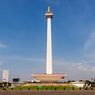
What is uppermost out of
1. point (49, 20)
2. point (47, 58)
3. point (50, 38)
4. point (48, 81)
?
point (49, 20)

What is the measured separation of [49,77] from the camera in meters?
74.9

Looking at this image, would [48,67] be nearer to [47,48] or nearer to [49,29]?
[47,48]

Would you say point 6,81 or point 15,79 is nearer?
point 6,81

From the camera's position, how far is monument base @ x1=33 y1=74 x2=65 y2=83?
75.0m

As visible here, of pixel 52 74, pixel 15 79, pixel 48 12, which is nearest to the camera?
pixel 52 74

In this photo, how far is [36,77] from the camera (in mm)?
78062

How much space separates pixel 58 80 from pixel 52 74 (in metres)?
3.28

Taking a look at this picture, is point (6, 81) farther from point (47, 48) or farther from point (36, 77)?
point (47, 48)

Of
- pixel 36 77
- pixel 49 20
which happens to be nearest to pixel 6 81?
pixel 36 77

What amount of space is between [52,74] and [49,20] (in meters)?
18.2

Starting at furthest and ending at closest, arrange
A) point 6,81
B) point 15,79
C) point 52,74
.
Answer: point 15,79, point 6,81, point 52,74

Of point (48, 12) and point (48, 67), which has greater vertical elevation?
point (48, 12)

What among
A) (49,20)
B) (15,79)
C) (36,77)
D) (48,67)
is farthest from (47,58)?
→ (15,79)

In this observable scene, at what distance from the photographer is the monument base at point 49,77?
7500cm
